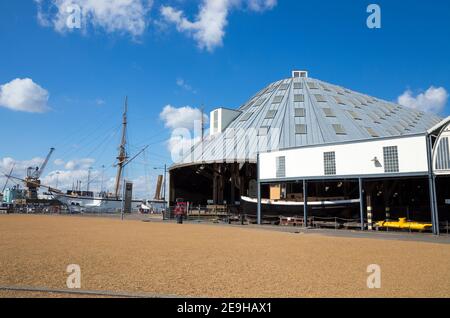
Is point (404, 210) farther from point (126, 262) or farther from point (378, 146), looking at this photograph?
point (126, 262)

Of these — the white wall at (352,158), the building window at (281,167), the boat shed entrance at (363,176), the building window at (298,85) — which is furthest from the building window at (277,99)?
the building window at (281,167)

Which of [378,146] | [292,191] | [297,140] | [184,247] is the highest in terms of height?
[297,140]

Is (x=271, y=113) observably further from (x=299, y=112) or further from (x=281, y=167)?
(x=281, y=167)

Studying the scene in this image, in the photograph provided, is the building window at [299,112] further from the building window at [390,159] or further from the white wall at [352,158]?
the building window at [390,159]

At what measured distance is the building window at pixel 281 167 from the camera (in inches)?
1513

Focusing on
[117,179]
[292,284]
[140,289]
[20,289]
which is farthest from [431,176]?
[117,179]

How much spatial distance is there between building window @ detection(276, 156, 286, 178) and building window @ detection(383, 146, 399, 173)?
420 inches

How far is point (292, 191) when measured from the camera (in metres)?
49.1

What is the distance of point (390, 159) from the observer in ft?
101

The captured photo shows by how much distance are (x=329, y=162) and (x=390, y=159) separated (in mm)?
5829

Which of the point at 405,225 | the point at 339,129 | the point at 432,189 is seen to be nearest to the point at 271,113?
the point at 339,129

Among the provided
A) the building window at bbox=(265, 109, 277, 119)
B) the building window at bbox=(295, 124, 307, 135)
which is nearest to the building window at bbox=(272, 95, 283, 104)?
the building window at bbox=(265, 109, 277, 119)
